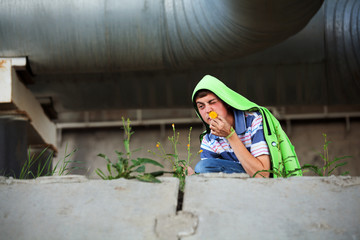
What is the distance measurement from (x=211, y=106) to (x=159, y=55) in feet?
4.96

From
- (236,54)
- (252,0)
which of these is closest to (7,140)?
(236,54)

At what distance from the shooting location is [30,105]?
4.65 meters

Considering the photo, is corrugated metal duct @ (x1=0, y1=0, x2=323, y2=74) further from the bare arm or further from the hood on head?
the bare arm

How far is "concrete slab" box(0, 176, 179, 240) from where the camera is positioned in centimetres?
166

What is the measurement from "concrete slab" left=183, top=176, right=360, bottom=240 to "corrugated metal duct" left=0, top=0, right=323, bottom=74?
193 centimetres

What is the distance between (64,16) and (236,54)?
1.29m

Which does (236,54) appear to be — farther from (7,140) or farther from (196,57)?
(7,140)

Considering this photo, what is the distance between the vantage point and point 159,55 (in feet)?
13.2

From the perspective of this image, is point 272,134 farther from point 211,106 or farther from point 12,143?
point 12,143

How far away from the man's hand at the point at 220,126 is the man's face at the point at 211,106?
184 millimetres

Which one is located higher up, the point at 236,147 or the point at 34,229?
the point at 236,147

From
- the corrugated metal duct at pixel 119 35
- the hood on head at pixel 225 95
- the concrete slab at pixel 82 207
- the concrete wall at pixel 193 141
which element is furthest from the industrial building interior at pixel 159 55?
the concrete wall at pixel 193 141

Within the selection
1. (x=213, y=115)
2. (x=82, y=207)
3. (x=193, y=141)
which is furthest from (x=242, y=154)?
(x=193, y=141)

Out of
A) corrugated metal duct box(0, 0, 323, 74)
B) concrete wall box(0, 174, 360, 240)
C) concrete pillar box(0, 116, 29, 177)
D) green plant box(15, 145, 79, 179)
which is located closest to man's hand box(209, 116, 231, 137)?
concrete wall box(0, 174, 360, 240)
